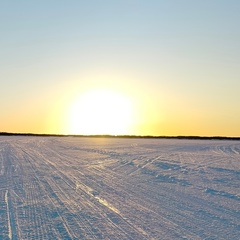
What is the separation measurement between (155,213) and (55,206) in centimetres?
206

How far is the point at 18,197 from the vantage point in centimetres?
878

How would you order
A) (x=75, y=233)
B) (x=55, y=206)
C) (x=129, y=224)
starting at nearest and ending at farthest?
(x=75, y=233)
(x=129, y=224)
(x=55, y=206)

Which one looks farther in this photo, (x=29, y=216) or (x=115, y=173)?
(x=115, y=173)

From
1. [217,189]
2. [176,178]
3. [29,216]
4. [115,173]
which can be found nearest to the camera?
[29,216]

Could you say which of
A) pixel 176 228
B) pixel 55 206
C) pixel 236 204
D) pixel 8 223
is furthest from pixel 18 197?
pixel 236 204

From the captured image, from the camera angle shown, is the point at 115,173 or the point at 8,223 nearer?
the point at 8,223

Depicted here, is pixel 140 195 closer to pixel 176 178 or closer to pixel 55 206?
pixel 55 206

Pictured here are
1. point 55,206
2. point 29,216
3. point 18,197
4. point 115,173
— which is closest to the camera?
point 29,216

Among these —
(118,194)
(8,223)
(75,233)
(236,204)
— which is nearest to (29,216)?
(8,223)

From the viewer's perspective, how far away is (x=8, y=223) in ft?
21.5

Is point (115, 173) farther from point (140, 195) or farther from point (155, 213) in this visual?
point (155, 213)

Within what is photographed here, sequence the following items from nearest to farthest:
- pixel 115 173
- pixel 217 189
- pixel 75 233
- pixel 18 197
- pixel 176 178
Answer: pixel 75 233, pixel 18 197, pixel 217 189, pixel 176 178, pixel 115 173

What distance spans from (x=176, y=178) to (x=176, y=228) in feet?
18.7

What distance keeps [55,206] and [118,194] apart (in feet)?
5.84
